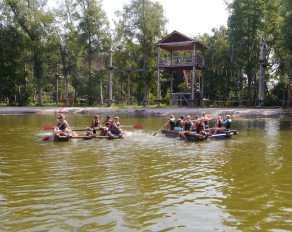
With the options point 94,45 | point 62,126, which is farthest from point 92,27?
point 62,126

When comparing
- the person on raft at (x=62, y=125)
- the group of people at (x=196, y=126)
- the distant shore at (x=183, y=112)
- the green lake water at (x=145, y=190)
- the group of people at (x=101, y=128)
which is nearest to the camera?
the green lake water at (x=145, y=190)

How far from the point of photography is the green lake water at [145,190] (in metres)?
4.46

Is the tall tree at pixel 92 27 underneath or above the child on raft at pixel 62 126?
above

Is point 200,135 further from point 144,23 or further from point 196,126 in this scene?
point 144,23

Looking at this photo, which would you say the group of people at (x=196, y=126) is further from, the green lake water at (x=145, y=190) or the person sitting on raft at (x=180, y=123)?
the green lake water at (x=145, y=190)

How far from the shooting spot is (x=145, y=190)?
5.96 m

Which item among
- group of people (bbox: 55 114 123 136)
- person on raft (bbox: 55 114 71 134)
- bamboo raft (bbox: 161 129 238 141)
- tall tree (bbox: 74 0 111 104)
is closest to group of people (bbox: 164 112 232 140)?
bamboo raft (bbox: 161 129 238 141)

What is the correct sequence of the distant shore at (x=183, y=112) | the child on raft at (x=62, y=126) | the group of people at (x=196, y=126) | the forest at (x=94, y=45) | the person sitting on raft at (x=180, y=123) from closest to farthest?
the child on raft at (x=62, y=126) → the group of people at (x=196, y=126) → the person sitting on raft at (x=180, y=123) → the distant shore at (x=183, y=112) → the forest at (x=94, y=45)

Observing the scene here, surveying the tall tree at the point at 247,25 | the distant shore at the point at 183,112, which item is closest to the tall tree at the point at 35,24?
the distant shore at the point at 183,112

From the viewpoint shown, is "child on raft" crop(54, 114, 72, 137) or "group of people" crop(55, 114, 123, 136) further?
"group of people" crop(55, 114, 123, 136)

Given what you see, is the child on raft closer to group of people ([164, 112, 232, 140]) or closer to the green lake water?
the green lake water

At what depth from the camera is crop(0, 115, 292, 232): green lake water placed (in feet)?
14.6

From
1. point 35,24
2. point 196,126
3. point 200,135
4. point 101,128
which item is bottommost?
point 200,135

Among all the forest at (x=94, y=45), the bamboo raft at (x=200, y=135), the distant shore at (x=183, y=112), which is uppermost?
the forest at (x=94, y=45)
